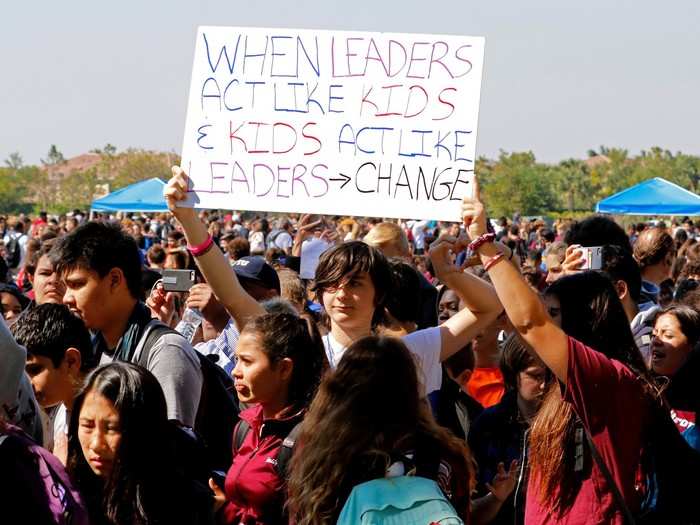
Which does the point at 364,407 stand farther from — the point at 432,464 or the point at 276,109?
the point at 276,109

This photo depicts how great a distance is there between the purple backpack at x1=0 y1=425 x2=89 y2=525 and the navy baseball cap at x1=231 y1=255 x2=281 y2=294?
9.89ft

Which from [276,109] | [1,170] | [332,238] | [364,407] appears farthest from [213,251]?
[1,170]

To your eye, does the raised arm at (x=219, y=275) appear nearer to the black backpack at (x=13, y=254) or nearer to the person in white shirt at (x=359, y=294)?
the person in white shirt at (x=359, y=294)

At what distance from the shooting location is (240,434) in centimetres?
381

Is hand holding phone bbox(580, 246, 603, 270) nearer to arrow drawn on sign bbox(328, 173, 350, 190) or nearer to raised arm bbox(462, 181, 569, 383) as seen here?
arrow drawn on sign bbox(328, 173, 350, 190)

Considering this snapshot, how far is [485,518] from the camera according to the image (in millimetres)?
4145

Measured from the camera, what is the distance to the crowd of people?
291cm

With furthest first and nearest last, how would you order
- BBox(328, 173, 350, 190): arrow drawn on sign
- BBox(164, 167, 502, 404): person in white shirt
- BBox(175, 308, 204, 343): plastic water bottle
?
BBox(175, 308, 204, 343): plastic water bottle < BBox(328, 173, 350, 190): arrow drawn on sign < BBox(164, 167, 502, 404): person in white shirt

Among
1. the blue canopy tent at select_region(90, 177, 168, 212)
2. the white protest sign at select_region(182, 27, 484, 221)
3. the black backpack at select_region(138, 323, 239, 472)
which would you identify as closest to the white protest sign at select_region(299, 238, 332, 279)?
the white protest sign at select_region(182, 27, 484, 221)

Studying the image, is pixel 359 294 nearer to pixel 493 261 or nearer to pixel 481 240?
pixel 481 240

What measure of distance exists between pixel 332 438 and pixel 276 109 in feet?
7.19

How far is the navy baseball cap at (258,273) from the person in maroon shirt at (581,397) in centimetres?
250

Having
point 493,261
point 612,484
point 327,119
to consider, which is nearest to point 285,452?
point 493,261

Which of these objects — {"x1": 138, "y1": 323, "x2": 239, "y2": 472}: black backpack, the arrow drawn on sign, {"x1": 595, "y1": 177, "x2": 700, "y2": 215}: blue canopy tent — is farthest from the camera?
{"x1": 595, "y1": 177, "x2": 700, "y2": 215}: blue canopy tent
